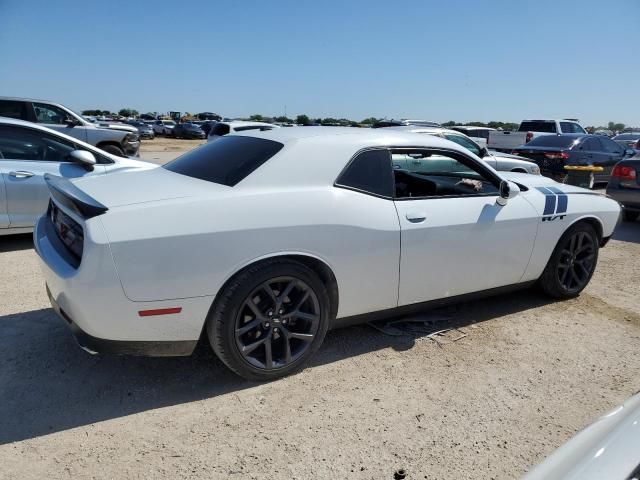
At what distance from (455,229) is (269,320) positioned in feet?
4.84

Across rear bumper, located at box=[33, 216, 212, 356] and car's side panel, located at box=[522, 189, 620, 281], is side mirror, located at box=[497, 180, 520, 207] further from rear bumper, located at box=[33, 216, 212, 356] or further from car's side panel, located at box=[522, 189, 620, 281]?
rear bumper, located at box=[33, 216, 212, 356]

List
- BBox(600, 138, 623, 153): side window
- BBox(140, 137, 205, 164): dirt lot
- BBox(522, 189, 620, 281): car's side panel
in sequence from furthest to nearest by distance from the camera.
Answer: BBox(140, 137, 205, 164): dirt lot → BBox(600, 138, 623, 153): side window → BBox(522, 189, 620, 281): car's side panel

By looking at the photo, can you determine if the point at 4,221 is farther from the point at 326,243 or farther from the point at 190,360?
the point at 326,243

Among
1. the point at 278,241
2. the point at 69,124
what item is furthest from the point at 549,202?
the point at 69,124

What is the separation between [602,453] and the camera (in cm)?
158

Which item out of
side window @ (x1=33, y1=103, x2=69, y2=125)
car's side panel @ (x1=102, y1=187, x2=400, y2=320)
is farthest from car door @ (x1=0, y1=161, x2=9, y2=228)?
side window @ (x1=33, y1=103, x2=69, y2=125)

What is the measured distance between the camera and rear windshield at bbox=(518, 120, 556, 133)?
1823cm

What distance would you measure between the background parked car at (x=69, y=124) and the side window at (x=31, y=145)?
5282 mm

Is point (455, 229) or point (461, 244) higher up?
point (455, 229)

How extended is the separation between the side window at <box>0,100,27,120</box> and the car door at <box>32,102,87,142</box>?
0.24 m

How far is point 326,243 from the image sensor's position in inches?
119

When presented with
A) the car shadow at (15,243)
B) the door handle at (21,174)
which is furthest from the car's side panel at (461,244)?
the car shadow at (15,243)

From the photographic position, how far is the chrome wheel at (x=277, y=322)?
9.55 feet

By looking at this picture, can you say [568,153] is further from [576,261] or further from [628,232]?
[576,261]
